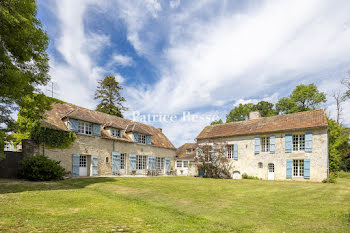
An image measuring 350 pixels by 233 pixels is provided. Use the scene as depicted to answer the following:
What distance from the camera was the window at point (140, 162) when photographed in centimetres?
2194

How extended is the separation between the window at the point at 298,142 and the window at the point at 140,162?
1454 centimetres

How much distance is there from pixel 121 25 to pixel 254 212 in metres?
12.8

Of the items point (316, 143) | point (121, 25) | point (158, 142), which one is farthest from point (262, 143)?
point (121, 25)

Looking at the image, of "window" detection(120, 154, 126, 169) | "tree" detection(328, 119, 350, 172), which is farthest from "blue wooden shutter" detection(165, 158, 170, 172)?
"tree" detection(328, 119, 350, 172)

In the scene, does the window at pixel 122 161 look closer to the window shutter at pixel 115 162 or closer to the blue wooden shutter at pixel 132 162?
the blue wooden shutter at pixel 132 162

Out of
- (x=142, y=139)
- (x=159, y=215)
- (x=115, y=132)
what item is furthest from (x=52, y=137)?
(x=159, y=215)

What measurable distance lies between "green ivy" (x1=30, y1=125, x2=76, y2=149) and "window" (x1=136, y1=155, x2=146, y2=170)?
739 cm

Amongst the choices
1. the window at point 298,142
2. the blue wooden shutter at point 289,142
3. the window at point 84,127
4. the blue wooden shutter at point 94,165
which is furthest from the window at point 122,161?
the window at point 298,142

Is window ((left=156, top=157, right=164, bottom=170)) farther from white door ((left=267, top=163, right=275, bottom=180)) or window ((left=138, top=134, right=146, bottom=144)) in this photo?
white door ((left=267, top=163, right=275, bottom=180))

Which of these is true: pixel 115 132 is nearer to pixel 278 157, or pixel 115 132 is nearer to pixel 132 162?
pixel 132 162

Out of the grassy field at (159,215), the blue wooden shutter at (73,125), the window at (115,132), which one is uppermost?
the blue wooden shutter at (73,125)

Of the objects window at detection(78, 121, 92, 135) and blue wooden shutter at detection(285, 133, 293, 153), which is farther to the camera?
blue wooden shutter at detection(285, 133, 293, 153)

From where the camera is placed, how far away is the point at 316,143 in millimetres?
17656

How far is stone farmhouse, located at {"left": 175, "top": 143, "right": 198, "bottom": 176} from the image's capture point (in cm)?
2435
